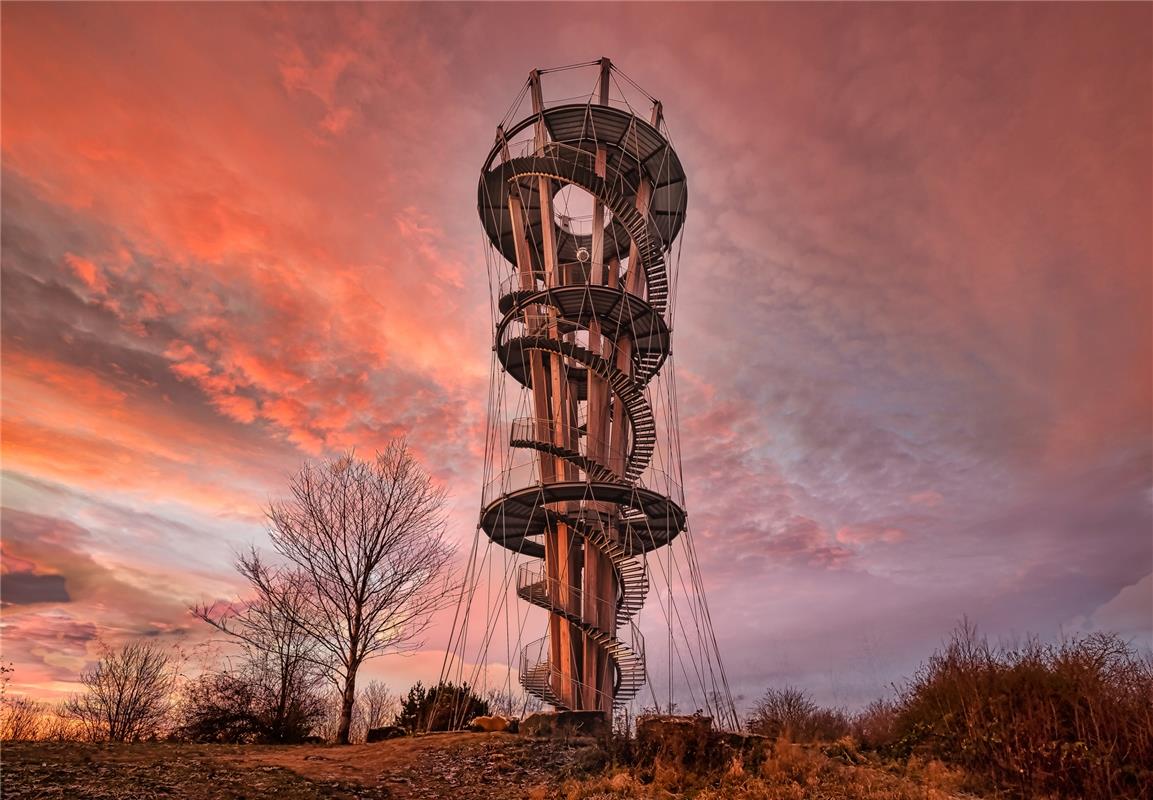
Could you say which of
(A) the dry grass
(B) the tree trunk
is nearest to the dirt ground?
(A) the dry grass

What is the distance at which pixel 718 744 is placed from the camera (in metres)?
16.7

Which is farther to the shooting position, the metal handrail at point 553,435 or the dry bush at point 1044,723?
the metal handrail at point 553,435

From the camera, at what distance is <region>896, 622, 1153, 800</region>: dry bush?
13828 mm

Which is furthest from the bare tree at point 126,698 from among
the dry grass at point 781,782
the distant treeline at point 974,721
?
the dry grass at point 781,782

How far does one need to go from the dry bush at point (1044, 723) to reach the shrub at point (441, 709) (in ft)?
44.2

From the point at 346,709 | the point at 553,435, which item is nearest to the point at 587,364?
the point at 553,435

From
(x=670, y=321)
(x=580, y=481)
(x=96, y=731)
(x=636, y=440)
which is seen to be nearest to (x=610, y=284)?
(x=670, y=321)

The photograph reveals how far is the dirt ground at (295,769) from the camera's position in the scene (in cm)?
1316

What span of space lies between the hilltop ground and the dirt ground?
0.02 m

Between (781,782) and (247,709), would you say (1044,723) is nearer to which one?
(781,782)

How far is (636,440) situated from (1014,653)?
14.1m

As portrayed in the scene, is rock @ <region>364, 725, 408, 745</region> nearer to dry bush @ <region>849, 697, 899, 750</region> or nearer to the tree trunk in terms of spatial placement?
the tree trunk

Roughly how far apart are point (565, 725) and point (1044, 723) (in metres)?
11.1

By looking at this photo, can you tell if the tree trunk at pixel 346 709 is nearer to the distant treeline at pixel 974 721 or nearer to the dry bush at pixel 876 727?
A: the distant treeline at pixel 974 721
